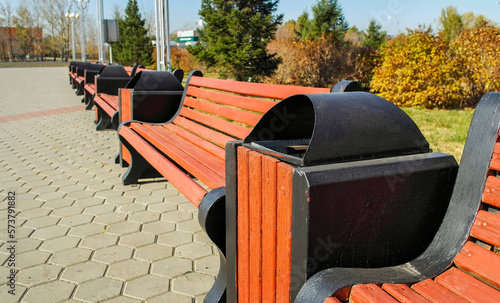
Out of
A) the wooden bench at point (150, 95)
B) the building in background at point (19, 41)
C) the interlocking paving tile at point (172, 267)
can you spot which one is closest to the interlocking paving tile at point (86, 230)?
the interlocking paving tile at point (172, 267)

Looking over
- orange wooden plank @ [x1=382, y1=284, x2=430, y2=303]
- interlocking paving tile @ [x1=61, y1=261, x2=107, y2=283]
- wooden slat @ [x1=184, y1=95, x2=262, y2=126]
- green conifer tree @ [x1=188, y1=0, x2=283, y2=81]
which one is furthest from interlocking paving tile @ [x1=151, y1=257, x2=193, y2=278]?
green conifer tree @ [x1=188, y1=0, x2=283, y2=81]

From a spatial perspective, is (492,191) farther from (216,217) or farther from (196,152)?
(196,152)

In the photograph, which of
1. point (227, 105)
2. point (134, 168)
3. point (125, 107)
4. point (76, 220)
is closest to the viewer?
point (76, 220)

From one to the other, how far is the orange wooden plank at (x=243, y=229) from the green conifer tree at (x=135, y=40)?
116 ft

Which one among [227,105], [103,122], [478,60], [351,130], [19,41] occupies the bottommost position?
[103,122]

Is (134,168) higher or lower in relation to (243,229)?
lower

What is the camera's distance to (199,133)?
359 centimetres

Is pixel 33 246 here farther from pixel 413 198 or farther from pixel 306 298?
pixel 413 198

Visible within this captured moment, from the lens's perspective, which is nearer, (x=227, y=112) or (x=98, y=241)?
(x=98, y=241)

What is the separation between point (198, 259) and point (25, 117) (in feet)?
26.8

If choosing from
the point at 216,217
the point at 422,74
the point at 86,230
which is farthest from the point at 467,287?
the point at 422,74

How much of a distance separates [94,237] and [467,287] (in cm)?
255

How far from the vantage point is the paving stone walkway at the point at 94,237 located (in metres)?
2.48

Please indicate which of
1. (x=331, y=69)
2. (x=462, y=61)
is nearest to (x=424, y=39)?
(x=462, y=61)
